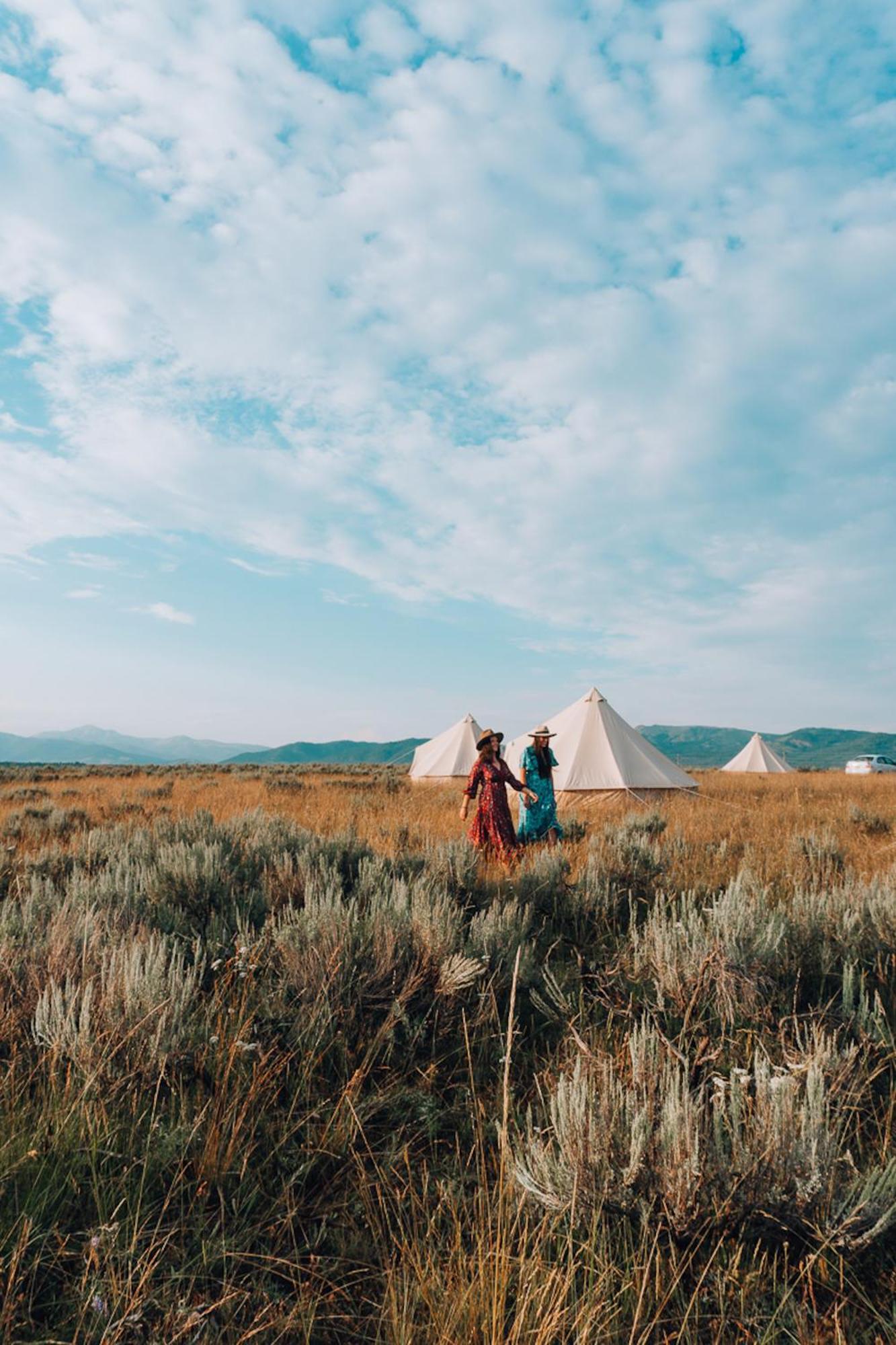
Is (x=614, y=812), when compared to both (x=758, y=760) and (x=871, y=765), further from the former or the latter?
(x=871, y=765)

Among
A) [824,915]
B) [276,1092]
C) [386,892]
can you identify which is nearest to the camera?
[276,1092]

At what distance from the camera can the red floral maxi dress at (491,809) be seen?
7922 millimetres

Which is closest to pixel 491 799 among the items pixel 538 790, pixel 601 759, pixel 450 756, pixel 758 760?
pixel 538 790

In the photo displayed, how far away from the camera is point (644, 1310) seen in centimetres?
165

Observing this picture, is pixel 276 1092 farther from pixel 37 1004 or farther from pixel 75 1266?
pixel 37 1004

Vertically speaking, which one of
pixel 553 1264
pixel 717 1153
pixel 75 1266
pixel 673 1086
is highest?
pixel 673 1086

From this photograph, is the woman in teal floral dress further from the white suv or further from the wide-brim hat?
the white suv

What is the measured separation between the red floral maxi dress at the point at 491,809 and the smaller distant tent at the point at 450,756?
13270 mm

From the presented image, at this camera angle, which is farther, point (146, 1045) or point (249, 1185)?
point (146, 1045)

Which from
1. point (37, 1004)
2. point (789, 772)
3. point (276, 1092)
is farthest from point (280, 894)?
point (789, 772)

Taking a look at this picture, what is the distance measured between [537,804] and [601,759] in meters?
7.22

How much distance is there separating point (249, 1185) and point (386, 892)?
2.61 meters

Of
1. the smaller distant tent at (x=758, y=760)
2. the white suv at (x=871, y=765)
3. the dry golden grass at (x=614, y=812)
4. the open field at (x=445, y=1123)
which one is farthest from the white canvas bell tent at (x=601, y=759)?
the white suv at (x=871, y=765)

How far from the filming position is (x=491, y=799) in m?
8.00
